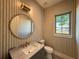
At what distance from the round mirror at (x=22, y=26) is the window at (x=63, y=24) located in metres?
0.96

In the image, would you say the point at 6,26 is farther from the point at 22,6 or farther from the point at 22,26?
the point at 22,6

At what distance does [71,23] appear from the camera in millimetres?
3012

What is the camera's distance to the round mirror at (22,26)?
307 centimetres

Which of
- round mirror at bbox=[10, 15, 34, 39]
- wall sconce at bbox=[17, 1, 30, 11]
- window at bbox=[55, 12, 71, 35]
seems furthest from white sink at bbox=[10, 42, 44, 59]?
wall sconce at bbox=[17, 1, 30, 11]

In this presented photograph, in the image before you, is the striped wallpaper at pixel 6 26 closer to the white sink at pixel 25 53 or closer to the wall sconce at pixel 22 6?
the wall sconce at pixel 22 6

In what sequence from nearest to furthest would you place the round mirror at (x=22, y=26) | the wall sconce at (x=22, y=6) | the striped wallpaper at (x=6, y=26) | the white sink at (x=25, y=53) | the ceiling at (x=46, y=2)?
the white sink at (x=25, y=53) < the striped wallpaper at (x=6, y=26) < the round mirror at (x=22, y=26) < the wall sconce at (x=22, y=6) < the ceiling at (x=46, y=2)

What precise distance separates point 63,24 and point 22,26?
144cm

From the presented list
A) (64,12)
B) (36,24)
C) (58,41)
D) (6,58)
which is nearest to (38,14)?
(36,24)

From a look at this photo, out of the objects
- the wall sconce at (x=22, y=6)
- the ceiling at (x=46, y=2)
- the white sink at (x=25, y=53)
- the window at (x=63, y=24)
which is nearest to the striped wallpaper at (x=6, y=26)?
the wall sconce at (x=22, y=6)

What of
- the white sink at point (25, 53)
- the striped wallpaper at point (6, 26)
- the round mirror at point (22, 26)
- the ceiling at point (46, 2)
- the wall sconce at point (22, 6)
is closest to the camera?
the white sink at point (25, 53)

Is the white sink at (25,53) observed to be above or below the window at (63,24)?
below

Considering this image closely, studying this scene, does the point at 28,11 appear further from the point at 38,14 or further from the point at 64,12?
the point at 64,12

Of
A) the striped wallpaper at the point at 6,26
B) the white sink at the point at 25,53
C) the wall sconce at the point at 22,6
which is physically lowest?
the white sink at the point at 25,53

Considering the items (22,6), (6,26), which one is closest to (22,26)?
(6,26)
